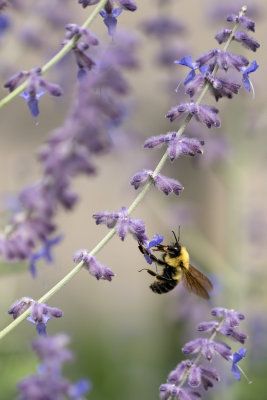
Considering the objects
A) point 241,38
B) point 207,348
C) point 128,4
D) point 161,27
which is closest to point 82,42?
point 128,4

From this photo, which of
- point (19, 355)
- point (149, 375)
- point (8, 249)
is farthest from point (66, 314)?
point (8, 249)

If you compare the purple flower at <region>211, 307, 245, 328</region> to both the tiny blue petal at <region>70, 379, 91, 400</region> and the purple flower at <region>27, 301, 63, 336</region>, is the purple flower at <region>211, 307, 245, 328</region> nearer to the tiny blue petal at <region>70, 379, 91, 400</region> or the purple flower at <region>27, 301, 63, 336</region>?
the purple flower at <region>27, 301, 63, 336</region>

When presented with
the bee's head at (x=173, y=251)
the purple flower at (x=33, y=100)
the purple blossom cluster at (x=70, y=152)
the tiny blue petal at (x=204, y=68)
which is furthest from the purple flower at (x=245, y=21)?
the bee's head at (x=173, y=251)

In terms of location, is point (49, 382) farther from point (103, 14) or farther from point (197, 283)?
point (103, 14)

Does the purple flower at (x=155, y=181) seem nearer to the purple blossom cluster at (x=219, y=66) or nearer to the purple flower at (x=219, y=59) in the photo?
the purple blossom cluster at (x=219, y=66)

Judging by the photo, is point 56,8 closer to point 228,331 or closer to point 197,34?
point 228,331

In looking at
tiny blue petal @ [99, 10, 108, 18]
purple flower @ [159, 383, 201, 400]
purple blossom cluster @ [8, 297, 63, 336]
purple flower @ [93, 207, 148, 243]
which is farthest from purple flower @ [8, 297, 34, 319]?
tiny blue petal @ [99, 10, 108, 18]
